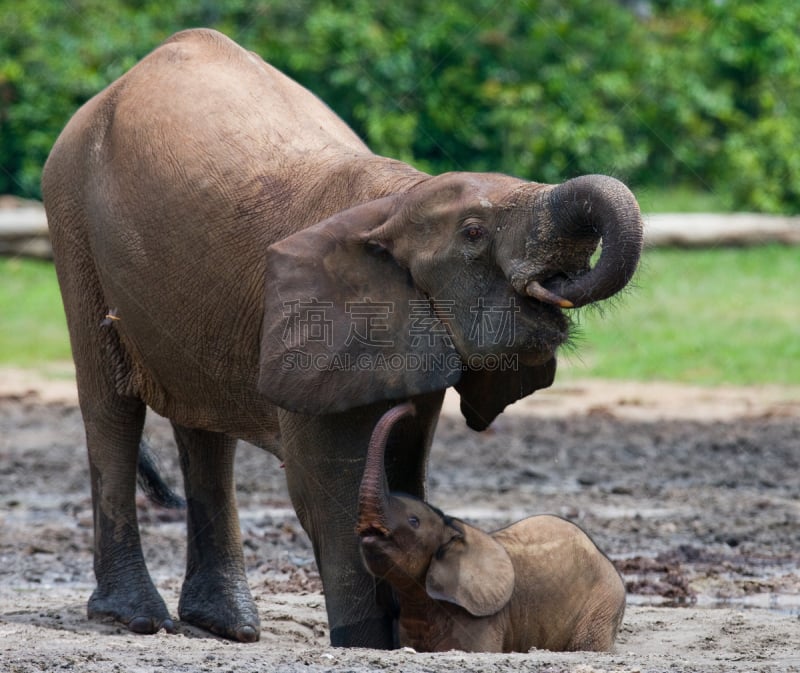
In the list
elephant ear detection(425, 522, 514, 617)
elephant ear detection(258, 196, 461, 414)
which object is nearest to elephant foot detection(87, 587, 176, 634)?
elephant ear detection(425, 522, 514, 617)

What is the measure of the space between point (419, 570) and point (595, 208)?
1578 millimetres

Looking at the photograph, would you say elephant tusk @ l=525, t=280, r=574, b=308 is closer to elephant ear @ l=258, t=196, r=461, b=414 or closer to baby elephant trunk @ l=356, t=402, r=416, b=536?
elephant ear @ l=258, t=196, r=461, b=414

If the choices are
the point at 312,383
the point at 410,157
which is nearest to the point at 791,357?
the point at 410,157

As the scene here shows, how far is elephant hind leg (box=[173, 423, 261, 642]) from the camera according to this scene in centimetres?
684

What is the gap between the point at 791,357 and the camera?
44.4ft

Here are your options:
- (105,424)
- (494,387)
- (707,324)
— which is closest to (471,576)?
(494,387)

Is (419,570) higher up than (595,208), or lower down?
lower down

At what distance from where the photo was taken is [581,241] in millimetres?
4770

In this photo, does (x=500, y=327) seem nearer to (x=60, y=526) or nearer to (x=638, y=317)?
(x=60, y=526)

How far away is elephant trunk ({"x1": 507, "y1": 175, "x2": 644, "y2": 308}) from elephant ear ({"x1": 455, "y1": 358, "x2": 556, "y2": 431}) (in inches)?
26.1

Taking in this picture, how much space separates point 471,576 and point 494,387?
2.17 ft

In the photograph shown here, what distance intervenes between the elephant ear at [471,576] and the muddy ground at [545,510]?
0.37 meters

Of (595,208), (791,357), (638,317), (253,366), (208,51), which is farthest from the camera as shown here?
(638,317)

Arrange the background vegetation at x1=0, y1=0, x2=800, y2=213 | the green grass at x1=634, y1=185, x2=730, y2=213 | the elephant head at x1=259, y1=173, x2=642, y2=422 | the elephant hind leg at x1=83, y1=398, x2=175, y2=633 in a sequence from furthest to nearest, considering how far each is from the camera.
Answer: the green grass at x1=634, y1=185, x2=730, y2=213
the background vegetation at x1=0, y1=0, x2=800, y2=213
the elephant hind leg at x1=83, y1=398, x2=175, y2=633
the elephant head at x1=259, y1=173, x2=642, y2=422
